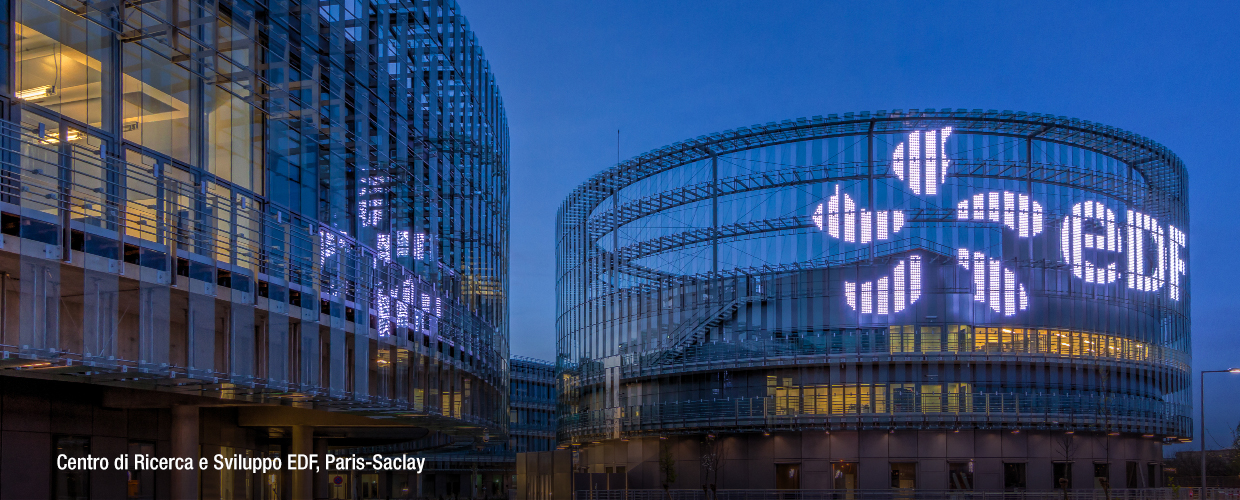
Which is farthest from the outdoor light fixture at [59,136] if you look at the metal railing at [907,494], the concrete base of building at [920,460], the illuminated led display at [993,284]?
the illuminated led display at [993,284]

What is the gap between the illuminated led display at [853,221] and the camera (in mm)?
60625

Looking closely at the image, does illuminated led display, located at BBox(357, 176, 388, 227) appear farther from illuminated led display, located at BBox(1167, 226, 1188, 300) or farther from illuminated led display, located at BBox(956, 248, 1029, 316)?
illuminated led display, located at BBox(1167, 226, 1188, 300)

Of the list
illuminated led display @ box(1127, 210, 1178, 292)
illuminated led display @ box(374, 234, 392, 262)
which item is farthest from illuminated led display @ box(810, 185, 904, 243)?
illuminated led display @ box(374, 234, 392, 262)

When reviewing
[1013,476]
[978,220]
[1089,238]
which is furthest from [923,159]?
[1013,476]

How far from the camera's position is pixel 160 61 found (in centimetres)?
2442

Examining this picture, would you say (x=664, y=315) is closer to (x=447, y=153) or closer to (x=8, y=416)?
(x=447, y=153)

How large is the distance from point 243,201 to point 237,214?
6.12ft

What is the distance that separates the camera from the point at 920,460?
A: 58438mm

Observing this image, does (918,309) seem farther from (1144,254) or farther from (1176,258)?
(1176,258)

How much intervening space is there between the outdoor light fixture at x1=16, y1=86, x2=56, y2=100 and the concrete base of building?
4026 centimetres

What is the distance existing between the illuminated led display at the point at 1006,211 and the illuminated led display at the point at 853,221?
147 inches

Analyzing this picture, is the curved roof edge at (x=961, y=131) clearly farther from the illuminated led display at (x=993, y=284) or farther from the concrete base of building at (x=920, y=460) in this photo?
the concrete base of building at (x=920, y=460)

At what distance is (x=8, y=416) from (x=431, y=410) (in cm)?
1526

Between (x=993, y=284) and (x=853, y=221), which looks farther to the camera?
(x=853, y=221)
